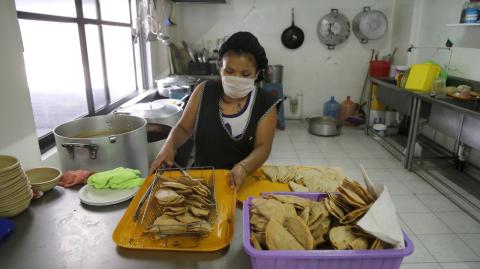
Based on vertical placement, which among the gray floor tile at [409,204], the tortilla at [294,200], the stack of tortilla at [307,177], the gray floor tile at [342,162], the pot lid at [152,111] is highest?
the tortilla at [294,200]

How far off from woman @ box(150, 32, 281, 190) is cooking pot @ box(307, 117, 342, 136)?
322cm

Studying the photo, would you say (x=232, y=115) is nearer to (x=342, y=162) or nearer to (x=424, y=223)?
(x=424, y=223)

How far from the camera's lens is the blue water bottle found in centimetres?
497

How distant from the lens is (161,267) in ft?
2.56

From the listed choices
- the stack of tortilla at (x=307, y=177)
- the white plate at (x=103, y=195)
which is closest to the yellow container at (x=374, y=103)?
the stack of tortilla at (x=307, y=177)

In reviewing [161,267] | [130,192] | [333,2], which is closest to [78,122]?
[130,192]

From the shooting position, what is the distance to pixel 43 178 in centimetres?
121

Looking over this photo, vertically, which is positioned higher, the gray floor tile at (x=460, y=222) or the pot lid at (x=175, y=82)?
the pot lid at (x=175, y=82)

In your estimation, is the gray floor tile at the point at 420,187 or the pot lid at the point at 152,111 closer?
the pot lid at the point at 152,111

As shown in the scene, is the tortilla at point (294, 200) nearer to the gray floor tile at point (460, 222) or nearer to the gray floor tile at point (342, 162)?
the gray floor tile at point (460, 222)

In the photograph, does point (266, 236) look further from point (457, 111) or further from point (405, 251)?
point (457, 111)

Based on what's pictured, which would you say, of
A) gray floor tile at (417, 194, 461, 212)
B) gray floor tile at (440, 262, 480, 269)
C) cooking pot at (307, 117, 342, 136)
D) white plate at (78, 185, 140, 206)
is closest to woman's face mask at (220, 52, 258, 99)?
white plate at (78, 185, 140, 206)

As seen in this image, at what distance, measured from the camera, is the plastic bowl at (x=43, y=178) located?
1.14m

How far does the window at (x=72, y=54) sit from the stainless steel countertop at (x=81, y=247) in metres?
0.94
